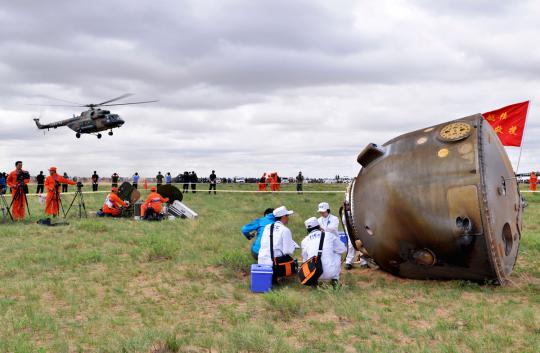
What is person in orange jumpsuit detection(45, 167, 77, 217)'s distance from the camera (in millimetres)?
17922

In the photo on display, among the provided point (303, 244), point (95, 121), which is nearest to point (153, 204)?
point (303, 244)

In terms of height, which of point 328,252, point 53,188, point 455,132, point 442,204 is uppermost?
point 455,132

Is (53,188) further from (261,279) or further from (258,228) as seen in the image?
(261,279)

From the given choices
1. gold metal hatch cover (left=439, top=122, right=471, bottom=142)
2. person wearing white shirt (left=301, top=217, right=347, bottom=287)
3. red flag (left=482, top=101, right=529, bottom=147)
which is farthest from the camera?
red flag (left=482, top=101, right=529, bottom=147)

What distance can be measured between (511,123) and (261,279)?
6.13 m

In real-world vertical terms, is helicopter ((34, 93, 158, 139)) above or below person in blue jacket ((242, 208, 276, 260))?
above

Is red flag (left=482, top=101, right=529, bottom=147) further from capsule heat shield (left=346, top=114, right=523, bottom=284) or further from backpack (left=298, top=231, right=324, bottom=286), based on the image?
backpack (left=298, top=231, right=324, bottom=286)

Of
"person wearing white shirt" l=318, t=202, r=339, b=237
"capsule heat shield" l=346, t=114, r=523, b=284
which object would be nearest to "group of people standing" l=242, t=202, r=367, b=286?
"capsule heat shield" l=346, t=114, r=523, b=284

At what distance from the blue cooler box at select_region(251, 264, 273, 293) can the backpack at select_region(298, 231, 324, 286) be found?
60 cm

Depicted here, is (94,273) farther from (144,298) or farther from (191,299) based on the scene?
(191,299)

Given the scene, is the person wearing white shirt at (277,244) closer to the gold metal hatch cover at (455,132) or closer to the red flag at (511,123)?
the gold metal hatch cover at (455,132)

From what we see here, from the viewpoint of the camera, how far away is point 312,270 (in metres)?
8.02

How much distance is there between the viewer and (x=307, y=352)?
5.21 m

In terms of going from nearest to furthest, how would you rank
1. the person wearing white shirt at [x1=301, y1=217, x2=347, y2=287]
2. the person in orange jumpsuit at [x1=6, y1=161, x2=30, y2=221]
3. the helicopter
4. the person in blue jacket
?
the person wearing white shirt at [x1=301, y1=217, x2=347, y2=287] < the person in blue jacket < the person in orange jumpsuit at [x1=6, y1=161, x2=30, y2=221] < the helicopter
